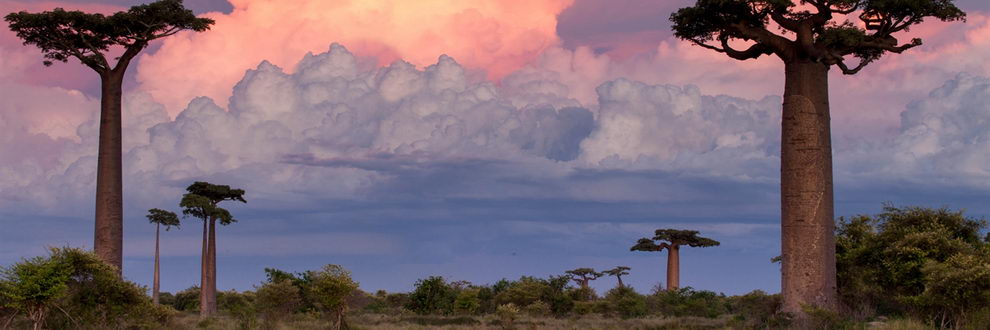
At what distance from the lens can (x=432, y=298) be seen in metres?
42.3

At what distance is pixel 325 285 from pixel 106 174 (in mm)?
7100

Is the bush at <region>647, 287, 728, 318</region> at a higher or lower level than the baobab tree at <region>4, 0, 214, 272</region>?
lower

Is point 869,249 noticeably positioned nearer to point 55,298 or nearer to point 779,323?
point 779,323

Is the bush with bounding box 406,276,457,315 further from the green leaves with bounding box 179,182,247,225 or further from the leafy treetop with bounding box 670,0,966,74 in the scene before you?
the leafy treetop with bounding box 670,0,966,74

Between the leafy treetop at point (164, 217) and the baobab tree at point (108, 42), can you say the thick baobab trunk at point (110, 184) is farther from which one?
the leafy treetop at point (164, 217)

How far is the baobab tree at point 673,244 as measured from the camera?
159 ft

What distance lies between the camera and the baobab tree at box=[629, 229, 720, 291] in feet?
159

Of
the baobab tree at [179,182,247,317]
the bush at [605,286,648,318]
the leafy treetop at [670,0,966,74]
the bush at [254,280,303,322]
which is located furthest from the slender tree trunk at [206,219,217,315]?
the leafy treetop at [670,0,966,74]

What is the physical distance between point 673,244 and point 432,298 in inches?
540

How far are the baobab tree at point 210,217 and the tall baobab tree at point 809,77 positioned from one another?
944 inches

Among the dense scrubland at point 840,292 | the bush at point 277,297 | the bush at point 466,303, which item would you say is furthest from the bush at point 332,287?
the bush at point 466,303

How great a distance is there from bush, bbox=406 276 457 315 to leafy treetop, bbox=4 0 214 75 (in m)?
18.3

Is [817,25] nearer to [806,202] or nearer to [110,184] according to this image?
[806,202]

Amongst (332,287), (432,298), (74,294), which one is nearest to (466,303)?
(432,298)
